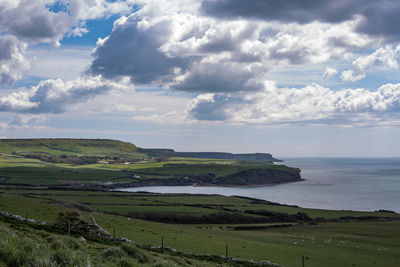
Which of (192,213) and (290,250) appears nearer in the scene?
(290,250)

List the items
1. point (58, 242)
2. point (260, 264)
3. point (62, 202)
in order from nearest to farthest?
point (58, 242)
point (260, 264)
point (62, 202)

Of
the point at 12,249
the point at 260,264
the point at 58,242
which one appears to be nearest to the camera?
the point at 12,249

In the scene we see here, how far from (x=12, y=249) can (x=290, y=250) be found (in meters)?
34.8

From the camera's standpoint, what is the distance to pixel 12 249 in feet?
37.5

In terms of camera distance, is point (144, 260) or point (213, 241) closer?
point (144, 260)

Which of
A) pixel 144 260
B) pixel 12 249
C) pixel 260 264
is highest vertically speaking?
pixel 12 249

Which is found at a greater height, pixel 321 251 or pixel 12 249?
pixel 12 249

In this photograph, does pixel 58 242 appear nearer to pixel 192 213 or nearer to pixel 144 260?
pixel 144 260

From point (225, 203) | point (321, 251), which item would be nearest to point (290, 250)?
point (321, 251)

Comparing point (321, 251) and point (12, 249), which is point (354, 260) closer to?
point (321, 251)

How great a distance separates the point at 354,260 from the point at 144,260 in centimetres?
2644

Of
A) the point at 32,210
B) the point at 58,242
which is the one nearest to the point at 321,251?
the point at 58,242

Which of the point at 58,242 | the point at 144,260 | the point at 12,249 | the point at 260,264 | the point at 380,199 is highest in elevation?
the point at 12,249

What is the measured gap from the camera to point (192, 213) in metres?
84.9
